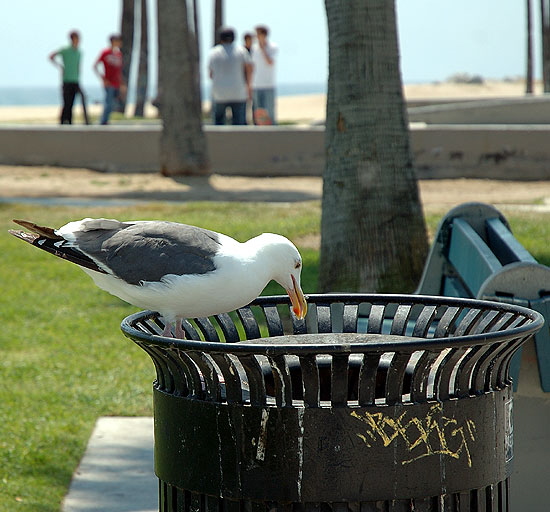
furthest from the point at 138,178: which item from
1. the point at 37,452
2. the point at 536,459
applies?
the point at 536,459

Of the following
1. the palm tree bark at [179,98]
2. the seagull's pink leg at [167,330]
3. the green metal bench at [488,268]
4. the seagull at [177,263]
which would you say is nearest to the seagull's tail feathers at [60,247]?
the seagull at [177,263]

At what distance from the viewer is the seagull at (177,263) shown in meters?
2.61

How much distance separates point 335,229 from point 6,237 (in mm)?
4676

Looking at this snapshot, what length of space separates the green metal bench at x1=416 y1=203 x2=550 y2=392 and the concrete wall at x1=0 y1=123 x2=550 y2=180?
821 cm

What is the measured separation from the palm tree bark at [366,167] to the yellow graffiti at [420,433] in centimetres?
447

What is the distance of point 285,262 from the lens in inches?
104

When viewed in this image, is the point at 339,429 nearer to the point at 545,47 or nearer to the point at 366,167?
the point at 366,167

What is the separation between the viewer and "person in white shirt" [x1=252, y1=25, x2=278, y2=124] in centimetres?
1836

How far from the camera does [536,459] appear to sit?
364 centimetres

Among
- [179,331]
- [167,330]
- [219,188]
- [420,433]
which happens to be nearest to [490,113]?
[219,188]

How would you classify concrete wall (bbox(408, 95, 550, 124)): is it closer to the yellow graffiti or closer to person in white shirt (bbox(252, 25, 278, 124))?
person in white shirt (bbox(252, 25, 278, 124))

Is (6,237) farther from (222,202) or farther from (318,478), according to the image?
(318,478)

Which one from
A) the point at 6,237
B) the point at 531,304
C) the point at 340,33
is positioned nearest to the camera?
the point at 531,304

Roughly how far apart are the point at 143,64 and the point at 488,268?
34.2m
